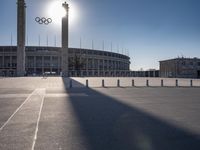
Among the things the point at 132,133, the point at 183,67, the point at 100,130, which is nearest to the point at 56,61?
the point at 183,67

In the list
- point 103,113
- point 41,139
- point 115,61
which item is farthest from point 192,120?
point 115,61

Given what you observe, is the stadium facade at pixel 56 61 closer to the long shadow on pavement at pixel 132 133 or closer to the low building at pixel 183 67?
the low building at pixel 183 67

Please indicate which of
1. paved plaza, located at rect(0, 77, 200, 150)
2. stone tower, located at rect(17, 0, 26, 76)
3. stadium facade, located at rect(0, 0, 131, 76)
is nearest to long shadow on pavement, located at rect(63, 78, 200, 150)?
paved plaza, located at rect(0, 77, 200, 150)

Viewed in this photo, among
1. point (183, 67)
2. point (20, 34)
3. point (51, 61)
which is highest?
point (20, 34)

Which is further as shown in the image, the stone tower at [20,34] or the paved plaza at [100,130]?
the stone tower at [20,34]

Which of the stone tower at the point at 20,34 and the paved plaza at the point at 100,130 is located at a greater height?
the stone tower at the point at 20,34

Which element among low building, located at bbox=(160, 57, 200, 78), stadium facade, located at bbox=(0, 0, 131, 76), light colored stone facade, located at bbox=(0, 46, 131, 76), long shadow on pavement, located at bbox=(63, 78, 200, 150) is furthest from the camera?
light colored stone facade, located at bbox=(0, 46, 131, 76)

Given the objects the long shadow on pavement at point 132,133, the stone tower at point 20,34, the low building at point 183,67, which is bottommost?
the long shadow on pavement at point 132,133

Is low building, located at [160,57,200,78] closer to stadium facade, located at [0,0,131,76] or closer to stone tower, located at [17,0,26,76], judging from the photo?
stadium facade, located at [0,0,131,76]

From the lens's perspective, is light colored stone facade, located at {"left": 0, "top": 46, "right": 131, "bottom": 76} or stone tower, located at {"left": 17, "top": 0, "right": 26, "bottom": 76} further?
light colored stone facade, located at {"left": 0, "top": 46, "right": 131, "bottom": 76}

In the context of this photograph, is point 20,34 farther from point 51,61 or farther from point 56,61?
point 56,61

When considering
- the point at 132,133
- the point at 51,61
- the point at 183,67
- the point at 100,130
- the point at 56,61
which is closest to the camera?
the point at 132,133

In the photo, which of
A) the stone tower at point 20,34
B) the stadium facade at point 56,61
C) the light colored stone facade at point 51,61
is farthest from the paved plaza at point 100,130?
the light colored stone facade at point 51,61

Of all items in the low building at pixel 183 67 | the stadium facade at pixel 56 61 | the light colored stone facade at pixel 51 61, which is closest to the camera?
the low building at pixel 183 67
